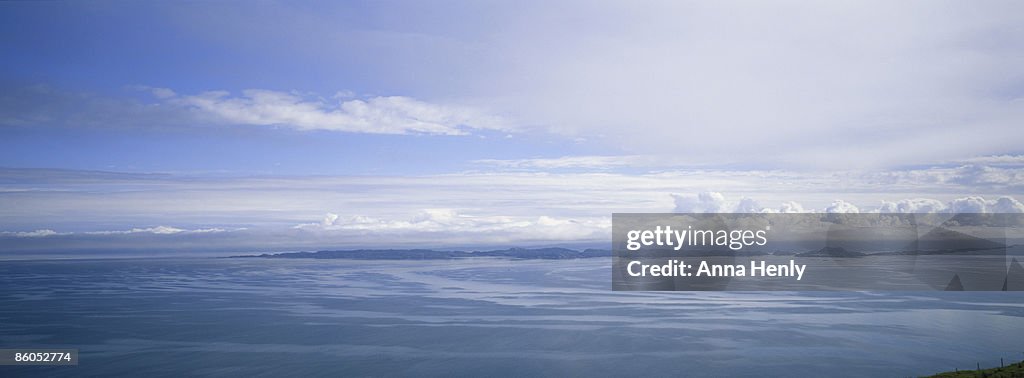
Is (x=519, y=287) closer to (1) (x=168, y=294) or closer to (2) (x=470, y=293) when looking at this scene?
(2) (x=470, y=293)

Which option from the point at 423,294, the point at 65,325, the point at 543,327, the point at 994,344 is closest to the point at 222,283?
the point at 423,294

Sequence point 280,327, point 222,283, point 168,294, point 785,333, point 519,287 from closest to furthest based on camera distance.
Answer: point 785,333, point 280,327, point 168,294, point 519,287, point 222,283

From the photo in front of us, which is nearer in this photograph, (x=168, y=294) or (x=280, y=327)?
(x=280, y=327)

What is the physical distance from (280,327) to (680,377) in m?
24.8

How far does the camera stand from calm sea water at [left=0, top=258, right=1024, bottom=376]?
89.5ft

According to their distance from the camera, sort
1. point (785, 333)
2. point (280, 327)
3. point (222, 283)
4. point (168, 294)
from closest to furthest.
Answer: point (785, 333)
point (280, 327)
point (168, 294)
point (222, 283)

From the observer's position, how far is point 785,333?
3522cm

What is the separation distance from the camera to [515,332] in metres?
35.7

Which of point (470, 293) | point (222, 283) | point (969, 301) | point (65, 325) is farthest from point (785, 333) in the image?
point (222, 283)

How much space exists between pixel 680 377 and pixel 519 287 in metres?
41.2

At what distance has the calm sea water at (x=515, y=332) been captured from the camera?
27281 mm

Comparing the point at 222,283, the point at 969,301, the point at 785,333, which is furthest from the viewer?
the point at 222,283

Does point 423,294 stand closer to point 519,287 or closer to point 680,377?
point 519,287

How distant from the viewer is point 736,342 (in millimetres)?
32469
